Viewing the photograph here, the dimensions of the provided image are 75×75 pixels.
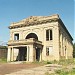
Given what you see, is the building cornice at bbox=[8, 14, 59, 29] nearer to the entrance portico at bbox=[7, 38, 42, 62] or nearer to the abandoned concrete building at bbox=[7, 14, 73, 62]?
the abandoned concrete building at bbox=[7, 14, 73, 62]

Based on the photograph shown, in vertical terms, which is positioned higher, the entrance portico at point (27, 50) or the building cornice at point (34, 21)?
the building cornice at point (34, 21)

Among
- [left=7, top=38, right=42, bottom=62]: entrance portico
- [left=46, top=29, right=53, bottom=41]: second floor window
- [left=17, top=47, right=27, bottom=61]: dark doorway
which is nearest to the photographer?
[left=7, top=38, right=42, bottom=62]: entrance portico

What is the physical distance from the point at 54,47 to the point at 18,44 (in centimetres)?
785

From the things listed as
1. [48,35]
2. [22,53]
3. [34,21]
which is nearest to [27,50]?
[48,35]

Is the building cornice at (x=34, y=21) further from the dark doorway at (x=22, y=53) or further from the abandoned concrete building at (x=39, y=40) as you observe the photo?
the dark doorway at (x=22, y=53)

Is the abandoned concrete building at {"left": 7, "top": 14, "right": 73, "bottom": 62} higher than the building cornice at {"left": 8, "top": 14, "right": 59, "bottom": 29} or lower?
lower

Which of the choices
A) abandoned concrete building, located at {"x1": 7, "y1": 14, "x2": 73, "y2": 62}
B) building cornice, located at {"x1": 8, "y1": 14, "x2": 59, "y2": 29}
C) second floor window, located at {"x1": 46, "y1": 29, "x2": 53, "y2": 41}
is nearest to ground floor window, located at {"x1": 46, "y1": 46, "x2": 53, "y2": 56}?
abandoned concrete building, located at {"x1": 7, "y1": 14, "x2": 73, "y2": 62}

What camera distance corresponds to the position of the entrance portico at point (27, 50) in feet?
113

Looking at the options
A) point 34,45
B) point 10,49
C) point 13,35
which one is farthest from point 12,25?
point 34,45

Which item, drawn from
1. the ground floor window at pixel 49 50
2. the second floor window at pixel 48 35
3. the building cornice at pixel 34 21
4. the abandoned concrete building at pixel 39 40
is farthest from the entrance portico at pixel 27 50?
the building cornice at pixel 34 21

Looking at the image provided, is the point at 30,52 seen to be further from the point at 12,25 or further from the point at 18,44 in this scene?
the point at 12,25

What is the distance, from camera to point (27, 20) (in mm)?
41688

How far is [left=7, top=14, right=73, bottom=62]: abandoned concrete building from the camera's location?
35312 millimetres

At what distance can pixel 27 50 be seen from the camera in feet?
115
